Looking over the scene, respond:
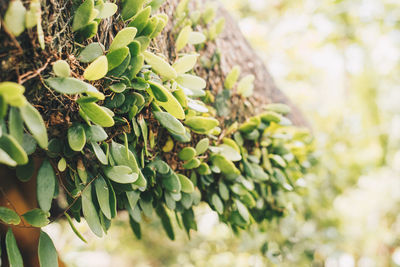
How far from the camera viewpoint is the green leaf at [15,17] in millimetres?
331

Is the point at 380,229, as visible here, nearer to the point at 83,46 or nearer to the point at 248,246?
the point at 248,246

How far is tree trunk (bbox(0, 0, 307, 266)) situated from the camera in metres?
0.37

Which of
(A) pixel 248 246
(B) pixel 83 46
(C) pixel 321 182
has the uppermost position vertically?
(B) pixel 83 46

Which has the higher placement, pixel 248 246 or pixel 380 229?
pixel 248 246

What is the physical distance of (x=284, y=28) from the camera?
3.30 m

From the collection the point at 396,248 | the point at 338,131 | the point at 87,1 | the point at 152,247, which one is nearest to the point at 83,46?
the point at 87,1

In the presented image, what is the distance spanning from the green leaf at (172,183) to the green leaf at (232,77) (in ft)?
1.04

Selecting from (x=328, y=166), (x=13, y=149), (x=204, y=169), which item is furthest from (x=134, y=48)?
(x=328, y=166)

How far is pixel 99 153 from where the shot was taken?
46cm

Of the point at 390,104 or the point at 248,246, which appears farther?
the point at 390,104

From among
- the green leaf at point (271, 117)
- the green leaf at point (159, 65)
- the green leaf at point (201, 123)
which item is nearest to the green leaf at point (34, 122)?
the green leaf at point (159, 65)

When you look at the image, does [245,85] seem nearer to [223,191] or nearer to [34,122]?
[223,191]

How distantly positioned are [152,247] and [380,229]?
201cm

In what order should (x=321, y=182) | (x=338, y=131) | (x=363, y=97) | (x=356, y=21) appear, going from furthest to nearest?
(x=356, y=21), (x=363, y=97), (x=338, y=131), (x=321, y=182)
